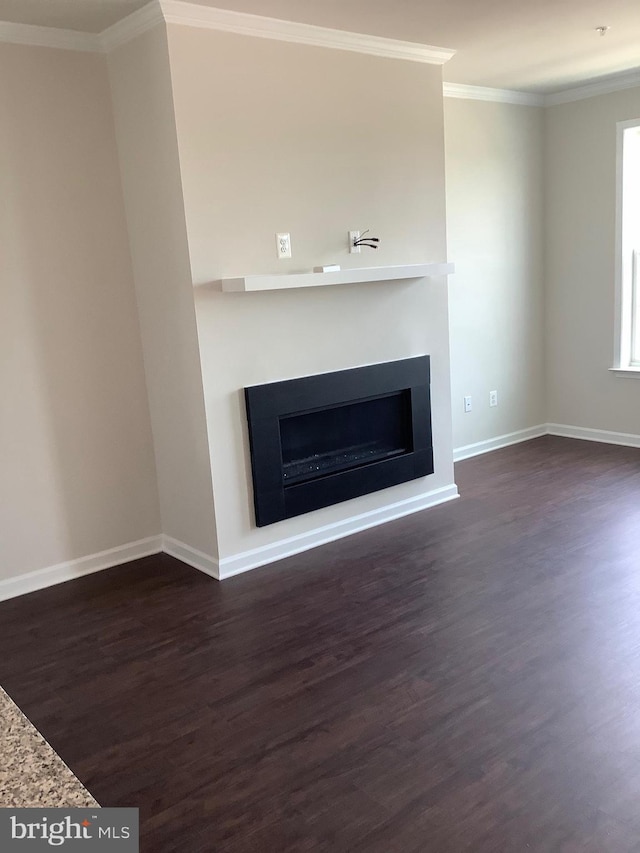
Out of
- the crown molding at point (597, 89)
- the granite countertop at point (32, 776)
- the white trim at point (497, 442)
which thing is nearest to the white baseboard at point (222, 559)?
the white trim at point (497, 442)

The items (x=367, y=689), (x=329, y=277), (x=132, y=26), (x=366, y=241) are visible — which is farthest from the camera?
(x=366, y=241)

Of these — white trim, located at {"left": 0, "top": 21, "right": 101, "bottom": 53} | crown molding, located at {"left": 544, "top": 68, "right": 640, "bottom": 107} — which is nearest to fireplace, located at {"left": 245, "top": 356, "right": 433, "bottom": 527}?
white trim, located at {"left": 0, "top": 21, "right": 101, "bottom": 53}

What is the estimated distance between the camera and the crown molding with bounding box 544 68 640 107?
497 centimetres

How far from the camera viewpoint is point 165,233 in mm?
3430

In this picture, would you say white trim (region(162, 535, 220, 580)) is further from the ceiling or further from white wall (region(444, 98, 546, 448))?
the ceiling

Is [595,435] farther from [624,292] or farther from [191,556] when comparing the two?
[191,556]

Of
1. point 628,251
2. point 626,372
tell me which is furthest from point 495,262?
point 626,372

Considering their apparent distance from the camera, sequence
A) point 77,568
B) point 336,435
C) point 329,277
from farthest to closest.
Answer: point 336,435
point 77,568
point 329,277

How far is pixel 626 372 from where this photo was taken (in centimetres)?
540

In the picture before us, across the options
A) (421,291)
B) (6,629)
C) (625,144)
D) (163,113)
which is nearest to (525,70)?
(625,144)

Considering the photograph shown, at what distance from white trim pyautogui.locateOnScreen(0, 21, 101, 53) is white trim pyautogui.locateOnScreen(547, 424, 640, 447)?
4218 mm

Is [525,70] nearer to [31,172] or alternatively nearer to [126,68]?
[126,68]

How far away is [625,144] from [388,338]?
2.47 m
